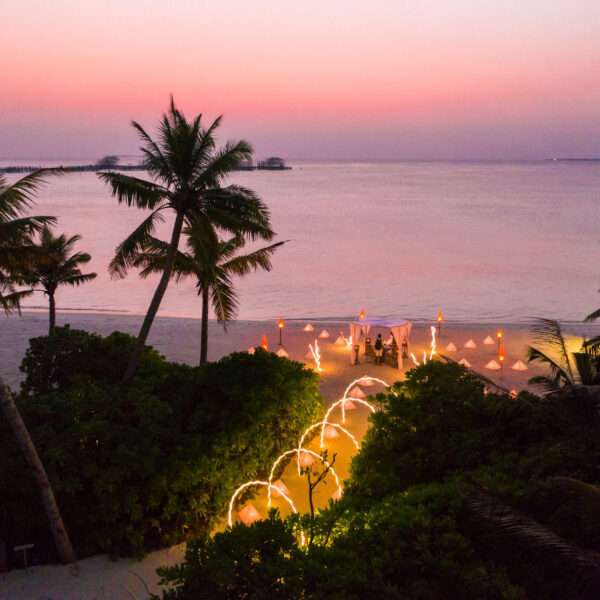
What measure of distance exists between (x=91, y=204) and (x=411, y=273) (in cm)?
8114

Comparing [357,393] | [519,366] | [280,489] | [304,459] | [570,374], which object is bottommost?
[280,489]

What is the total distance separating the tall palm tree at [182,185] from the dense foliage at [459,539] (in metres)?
6.80

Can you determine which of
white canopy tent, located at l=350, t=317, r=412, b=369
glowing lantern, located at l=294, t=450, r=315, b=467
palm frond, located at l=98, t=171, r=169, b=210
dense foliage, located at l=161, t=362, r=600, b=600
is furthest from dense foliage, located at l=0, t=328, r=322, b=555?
white canopy tent, located at l=350, t=317, r=412, b=369

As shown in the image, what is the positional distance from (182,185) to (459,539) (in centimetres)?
928

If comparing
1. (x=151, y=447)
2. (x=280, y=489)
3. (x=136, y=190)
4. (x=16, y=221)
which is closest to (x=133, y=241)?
(x=136, y=190)

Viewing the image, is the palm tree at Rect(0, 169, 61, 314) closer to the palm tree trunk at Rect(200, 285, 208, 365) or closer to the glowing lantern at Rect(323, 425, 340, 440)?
the palm tree trunk at Rect(200, 285, 208, 365)

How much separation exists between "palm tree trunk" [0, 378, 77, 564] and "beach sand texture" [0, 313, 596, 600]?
594mm

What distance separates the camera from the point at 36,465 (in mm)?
8227

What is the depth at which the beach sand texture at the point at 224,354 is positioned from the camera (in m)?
8.49

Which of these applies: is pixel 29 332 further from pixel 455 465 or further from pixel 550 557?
pixel 550 557

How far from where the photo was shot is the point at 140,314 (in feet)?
102

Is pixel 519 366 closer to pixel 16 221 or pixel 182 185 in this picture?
pixel 182 185

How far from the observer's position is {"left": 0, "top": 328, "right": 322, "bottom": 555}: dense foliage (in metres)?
8.90

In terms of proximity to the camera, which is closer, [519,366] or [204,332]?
[204,332]
